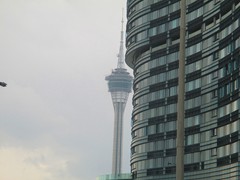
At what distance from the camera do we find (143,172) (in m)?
101

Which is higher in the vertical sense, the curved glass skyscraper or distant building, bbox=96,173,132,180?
the curved glass skyscraper

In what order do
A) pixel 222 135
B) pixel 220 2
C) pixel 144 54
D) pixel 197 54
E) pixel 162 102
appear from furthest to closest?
1. pixel 144 54
2. pixel 162 102
3. pixel 197 54
4. pixel 220 2
5. pixel 222 135

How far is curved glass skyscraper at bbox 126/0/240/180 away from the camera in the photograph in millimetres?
78938

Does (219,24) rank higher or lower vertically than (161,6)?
lower

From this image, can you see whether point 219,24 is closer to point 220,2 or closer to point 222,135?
point 220,2

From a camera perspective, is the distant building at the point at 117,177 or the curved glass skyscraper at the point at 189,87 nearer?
the curved glass skyscraper at the point at 189,87

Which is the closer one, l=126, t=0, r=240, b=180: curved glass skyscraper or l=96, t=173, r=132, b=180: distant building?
l=126, t=0, r=240, b=180: curved glass skyscraper

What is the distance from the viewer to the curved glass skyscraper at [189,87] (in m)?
78.9

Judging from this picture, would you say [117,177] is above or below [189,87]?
below

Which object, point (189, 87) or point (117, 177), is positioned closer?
point (189, 87)

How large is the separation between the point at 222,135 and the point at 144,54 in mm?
31770

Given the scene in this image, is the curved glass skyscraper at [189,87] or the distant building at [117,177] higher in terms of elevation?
the curved glass skyscraper at [189,87]

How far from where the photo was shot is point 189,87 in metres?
92.9

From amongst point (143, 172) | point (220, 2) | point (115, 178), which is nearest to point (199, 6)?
point (220, 2)
